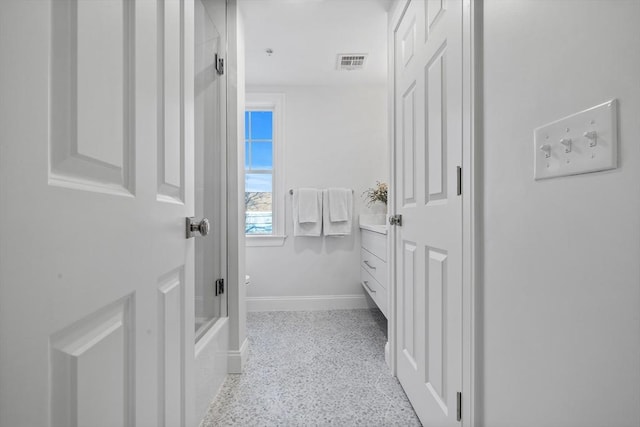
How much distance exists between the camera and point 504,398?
2.78ft

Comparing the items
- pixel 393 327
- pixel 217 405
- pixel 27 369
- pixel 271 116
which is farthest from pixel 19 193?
pixel 271 116

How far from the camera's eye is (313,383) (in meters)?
1.78

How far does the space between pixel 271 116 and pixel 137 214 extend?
286 cm

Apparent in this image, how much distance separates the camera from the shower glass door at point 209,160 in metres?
1.58

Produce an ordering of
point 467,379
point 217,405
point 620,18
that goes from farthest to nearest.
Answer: point 217,405, point 467,379, point 620,18

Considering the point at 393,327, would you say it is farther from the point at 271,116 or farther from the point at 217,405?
the point at 271,116

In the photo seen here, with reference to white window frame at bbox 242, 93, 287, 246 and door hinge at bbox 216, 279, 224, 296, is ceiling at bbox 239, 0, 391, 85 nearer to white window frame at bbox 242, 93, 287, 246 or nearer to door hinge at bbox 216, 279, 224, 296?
white window frame at bbox 242, 93, 287, 246

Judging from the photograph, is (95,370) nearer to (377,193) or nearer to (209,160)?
(209,160)

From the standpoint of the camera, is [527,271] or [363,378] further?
[363,378]

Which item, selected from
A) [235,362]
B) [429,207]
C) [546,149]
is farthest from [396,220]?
[235,362]

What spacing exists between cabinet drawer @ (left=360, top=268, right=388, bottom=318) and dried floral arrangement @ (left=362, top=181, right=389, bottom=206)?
679 millimetres

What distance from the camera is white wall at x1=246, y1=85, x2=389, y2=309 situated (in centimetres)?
323

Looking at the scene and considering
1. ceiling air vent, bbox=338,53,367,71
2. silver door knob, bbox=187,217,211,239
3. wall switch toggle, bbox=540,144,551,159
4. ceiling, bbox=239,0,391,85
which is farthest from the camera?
ceiling air vent, bbox=338,53,367,71

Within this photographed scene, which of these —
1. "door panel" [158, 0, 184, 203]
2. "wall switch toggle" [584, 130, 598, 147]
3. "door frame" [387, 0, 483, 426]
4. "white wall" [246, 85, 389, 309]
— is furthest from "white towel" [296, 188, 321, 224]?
"wall switch toggle" [584, 130, 598, 147]
